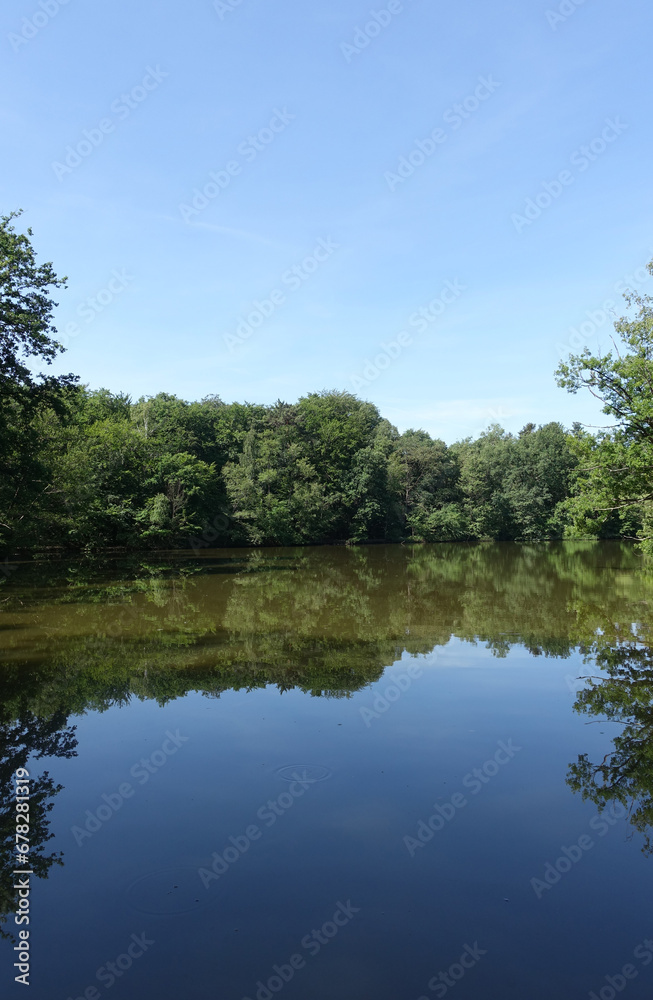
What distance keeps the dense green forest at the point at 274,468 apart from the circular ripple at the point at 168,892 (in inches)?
511

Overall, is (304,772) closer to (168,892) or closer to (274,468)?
(168,892)

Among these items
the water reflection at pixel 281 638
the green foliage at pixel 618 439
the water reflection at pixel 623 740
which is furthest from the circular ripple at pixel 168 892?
the green foliage at pixel 618 439

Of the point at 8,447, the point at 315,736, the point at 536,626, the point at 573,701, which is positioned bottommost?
the point at 315,736

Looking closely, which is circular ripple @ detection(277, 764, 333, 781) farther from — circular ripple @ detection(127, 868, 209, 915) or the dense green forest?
the dense green forest

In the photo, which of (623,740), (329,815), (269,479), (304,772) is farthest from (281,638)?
(269,479)

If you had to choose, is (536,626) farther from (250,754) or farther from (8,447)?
(8,447)

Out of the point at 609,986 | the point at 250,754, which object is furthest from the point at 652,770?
the point at 250,754

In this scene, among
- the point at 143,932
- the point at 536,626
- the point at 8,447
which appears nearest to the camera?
the point at 143,932

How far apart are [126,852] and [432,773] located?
10.0 feet

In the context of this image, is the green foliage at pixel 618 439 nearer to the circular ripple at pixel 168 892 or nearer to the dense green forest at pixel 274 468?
the dense green forest at pixel 274 468

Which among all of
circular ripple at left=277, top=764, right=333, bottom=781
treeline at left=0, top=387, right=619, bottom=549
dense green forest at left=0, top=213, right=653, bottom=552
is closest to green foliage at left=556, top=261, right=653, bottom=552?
dense green forest at left=0, top=213, right=653, bottom=552

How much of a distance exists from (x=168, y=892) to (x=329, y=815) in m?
1.60

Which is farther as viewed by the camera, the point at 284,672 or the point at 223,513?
the point at 223,513

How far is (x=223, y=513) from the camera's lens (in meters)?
46.5
